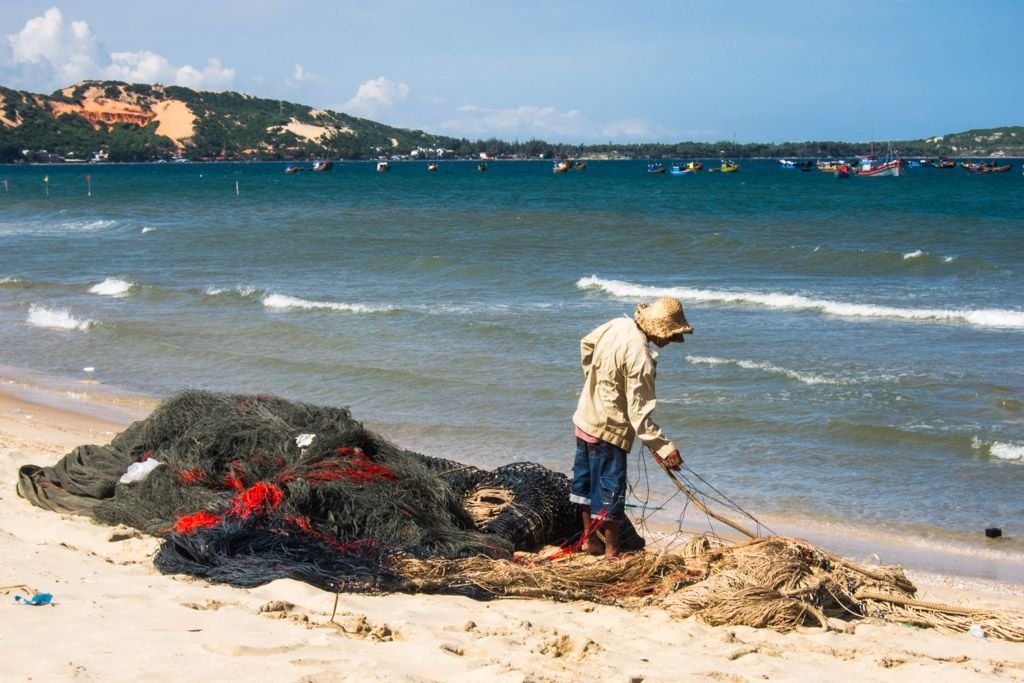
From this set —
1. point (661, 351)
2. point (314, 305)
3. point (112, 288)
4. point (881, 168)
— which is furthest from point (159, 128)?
point (661, 351)

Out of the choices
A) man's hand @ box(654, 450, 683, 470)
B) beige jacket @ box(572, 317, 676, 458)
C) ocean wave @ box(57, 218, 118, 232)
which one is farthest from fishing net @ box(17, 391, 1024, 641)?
ocean wave @ box(57, 218, 118, 232)

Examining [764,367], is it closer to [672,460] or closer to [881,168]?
[672,460]

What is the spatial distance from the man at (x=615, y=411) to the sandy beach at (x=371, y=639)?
0.75 metres

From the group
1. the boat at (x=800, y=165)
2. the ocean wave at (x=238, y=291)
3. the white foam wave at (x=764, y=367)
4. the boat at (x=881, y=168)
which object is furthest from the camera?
the boat at (x=800, y=165)

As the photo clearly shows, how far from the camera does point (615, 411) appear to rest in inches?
220

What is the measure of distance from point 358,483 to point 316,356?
854 centimetres

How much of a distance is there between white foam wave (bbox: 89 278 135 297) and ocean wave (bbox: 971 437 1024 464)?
1614 cm

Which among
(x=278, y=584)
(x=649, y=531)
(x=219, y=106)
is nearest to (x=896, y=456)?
(x=649, y=531)

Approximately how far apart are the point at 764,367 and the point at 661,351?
71.7 inches

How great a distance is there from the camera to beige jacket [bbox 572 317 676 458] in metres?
5.36

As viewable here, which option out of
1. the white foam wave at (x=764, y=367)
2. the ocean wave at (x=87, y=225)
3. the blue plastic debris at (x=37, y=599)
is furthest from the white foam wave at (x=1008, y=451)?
the ocean wave at (x=87, y=225)

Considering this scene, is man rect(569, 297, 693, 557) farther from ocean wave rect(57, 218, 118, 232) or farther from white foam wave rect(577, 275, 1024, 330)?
ocean wave rect(57, 218, 118, 232)

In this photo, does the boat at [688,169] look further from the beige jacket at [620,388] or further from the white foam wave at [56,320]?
the beige jacket at [620,388]

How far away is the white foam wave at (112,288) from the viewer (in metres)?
Answer: 20.7
